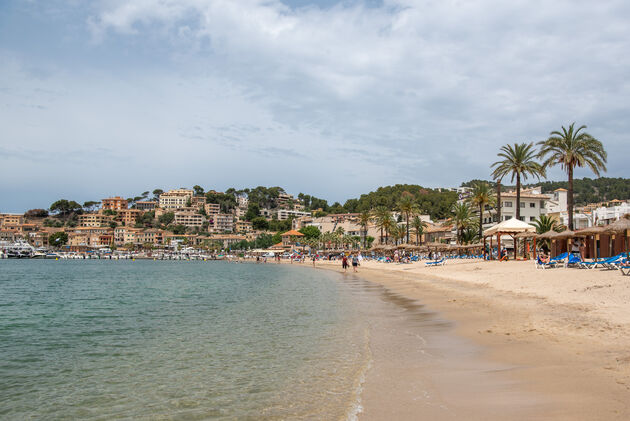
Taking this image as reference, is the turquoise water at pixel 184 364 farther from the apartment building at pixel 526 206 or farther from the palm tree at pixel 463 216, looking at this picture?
the apartment building at pixel 526 206

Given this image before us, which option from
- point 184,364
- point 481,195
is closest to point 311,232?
point 481,195

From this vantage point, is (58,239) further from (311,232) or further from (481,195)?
(481,195)

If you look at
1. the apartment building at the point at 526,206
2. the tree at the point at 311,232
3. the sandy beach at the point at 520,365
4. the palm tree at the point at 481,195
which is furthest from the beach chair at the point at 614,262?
the tree at the point at 311,232

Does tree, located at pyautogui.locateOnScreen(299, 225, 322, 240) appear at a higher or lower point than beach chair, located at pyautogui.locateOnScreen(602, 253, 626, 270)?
higher

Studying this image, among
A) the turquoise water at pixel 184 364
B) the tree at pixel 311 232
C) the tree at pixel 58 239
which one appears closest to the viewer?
the turquoise water at pixel 184 364

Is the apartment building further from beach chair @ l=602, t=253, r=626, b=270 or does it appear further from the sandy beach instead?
the sandy beach

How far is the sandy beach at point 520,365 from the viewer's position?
5.99m

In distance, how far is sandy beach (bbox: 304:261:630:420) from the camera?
19.6ft

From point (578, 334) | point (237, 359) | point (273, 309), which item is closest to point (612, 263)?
point (578, 334)

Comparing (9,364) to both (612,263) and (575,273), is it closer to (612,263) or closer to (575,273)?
(575,273)

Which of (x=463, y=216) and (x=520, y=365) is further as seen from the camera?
(x=463, y=216)

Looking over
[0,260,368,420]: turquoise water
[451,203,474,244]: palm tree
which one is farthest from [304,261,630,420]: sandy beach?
[451,203,474,244]: palm tree

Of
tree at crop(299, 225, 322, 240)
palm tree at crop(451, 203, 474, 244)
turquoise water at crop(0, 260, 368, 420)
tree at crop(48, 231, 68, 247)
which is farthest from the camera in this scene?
tree at crop(48, 231, 68, 247)

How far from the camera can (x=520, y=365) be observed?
8.12 m
